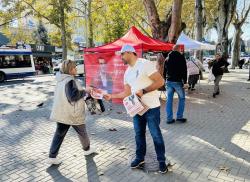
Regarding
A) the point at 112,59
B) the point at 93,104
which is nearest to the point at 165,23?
the point at 112,59

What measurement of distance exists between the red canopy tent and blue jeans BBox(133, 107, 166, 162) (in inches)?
229

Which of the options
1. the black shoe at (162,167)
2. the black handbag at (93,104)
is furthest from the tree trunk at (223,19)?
the black shoe at (162,167)

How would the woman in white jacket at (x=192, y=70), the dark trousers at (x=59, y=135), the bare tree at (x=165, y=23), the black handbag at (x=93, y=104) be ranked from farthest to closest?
1. the woman in white jacket at (x=192, y=70)
2. the bare tree at (x=165, y=23)
3. the black handbag at (x=93, y=104)
4. the dark trousers at (x=59, y=135)

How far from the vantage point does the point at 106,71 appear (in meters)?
11.1

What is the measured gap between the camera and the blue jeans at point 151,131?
14.5 ft

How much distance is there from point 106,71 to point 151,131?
6.77 m

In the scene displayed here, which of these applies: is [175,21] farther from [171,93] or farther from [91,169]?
[91,169]

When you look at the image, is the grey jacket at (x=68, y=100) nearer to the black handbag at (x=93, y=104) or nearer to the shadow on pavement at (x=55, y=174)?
the black handbag at (x=93, y=104)

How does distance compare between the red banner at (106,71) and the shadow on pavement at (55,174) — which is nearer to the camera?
the shadow on pavement at (55,174)

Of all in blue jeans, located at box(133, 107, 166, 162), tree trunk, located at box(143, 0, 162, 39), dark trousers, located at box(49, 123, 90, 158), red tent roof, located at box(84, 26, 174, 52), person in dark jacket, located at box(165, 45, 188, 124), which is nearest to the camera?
blue jeans, located at box(133, 107, 166, 162)

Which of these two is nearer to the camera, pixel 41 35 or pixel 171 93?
pixel 171 93

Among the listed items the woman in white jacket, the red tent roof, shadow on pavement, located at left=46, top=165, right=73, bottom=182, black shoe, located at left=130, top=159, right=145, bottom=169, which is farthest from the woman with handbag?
the woman in white jacket

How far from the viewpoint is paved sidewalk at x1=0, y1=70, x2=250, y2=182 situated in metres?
4.71

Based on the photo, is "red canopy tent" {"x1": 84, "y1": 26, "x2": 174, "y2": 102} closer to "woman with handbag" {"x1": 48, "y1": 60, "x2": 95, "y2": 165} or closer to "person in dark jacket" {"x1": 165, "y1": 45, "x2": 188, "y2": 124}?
"person in dark jacket" {"x1": 165, "y1": 45, "x2": 188, "y2": 124}
